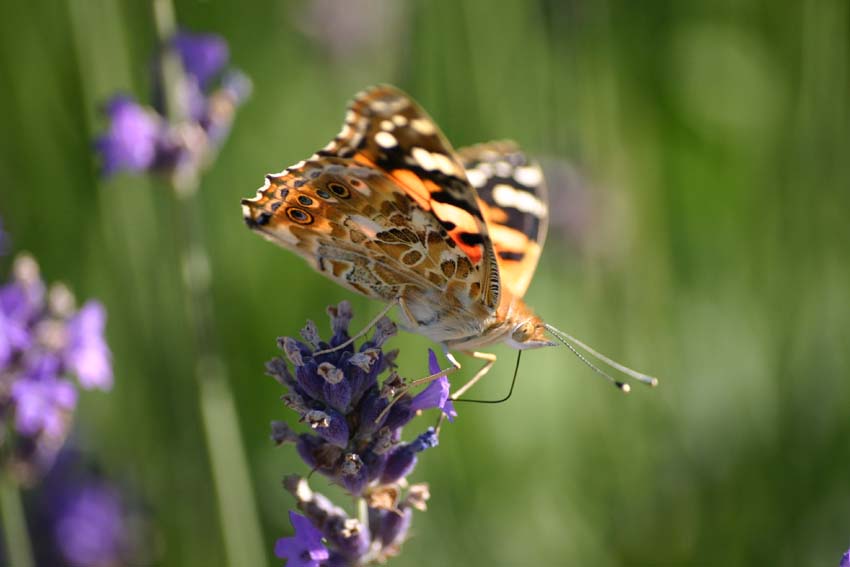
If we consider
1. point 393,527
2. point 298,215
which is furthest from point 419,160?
point 393,527

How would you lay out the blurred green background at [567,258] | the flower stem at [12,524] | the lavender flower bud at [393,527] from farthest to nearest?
the blurred green background at [567,258] → the flower stem at [12,524] → the lavender flower bud at [393,527]

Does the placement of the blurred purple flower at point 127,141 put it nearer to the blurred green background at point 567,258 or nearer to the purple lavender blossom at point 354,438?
the blurred green background at point 567,258

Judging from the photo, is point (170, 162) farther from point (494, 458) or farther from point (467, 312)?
point (494, 458)

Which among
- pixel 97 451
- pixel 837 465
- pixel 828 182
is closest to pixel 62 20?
pixel 97 451

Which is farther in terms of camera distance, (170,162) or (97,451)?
(97,451)

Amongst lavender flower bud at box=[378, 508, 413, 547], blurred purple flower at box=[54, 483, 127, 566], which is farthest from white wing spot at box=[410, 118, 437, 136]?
blurred purple flower at box=[54, 483, 127, 566]

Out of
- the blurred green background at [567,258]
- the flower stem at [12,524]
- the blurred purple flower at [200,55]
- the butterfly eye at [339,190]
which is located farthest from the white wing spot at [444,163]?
the blurred green background at [567,258]
